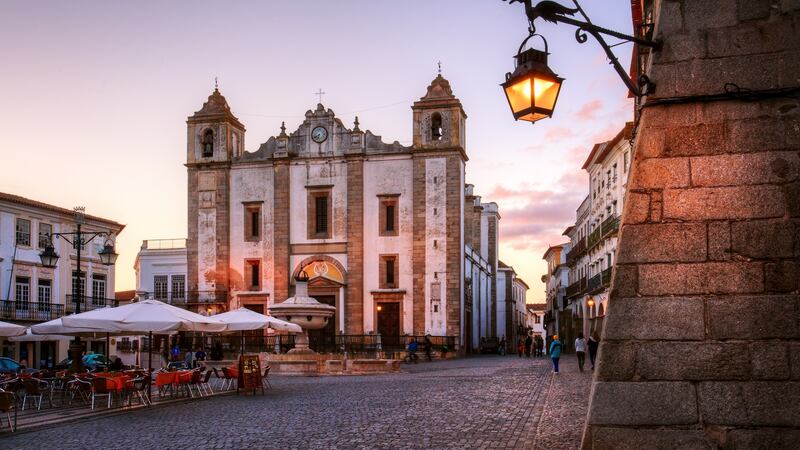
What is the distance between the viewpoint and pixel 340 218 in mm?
46750

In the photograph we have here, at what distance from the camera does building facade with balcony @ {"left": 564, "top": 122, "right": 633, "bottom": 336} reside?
40.6 meters

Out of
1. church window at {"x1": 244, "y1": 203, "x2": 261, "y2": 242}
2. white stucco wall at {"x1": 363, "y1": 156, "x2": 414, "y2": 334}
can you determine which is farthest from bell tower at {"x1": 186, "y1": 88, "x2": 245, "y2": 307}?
white stucco wall at {"x1": 363, "y1": 156, "x2": 414, "y2": 334}

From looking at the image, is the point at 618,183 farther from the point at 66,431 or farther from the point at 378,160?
the point at 66,431

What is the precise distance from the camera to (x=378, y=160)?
46.5 m

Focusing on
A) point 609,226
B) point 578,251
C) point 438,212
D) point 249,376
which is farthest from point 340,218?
point 249,376

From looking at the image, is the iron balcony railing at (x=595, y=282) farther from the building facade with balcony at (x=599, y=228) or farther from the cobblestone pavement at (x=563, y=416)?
the cobblestone pavement at (x=563, y=416)

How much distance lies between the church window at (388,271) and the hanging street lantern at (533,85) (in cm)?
3894

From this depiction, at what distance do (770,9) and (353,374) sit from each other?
909 inches

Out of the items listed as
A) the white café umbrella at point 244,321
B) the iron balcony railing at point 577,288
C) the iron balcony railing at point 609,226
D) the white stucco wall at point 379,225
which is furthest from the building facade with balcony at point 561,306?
the white café umbrella at point 244,321

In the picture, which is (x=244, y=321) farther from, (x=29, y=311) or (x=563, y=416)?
(x=29, y=311)

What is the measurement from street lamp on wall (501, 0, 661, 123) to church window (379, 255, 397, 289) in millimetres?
38927

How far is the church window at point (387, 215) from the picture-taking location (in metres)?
45.9

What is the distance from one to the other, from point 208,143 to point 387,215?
1151 cm

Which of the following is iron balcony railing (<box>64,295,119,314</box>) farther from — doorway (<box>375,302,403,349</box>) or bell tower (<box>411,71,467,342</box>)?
bell tower (<box>411,71,467,342</box>)
